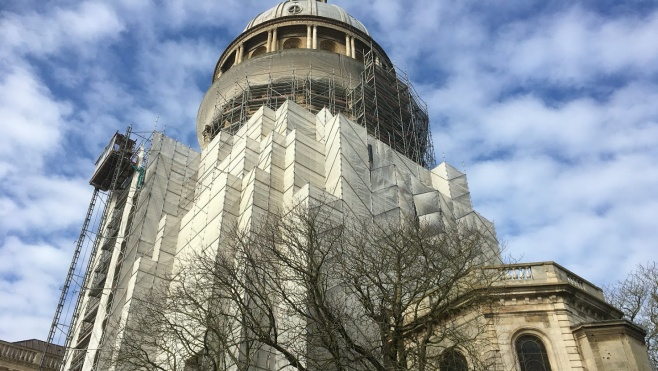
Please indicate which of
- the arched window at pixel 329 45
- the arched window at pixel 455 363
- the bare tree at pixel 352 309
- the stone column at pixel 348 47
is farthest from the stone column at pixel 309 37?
the arched window at pixel 455 363

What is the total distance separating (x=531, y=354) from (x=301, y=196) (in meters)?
10.6

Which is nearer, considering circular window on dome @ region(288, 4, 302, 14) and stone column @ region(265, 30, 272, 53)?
stone column @ region(265, 30, 272, 53)

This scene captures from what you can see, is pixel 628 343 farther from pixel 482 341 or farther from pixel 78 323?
pixel 78 323

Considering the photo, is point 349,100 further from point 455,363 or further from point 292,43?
point 455,363

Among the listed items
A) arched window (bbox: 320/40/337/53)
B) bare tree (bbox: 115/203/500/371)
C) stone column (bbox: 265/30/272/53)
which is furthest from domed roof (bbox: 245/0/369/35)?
bare tree (bbox: 115/203/500/371)

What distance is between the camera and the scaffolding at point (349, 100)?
3659cm

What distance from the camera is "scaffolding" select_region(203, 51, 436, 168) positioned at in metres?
36.6

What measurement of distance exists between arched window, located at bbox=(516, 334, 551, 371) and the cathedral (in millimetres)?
29

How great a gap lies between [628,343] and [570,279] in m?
2.63

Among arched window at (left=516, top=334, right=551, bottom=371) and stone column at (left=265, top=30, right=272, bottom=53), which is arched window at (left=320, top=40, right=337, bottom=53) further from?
arched window at (left=516, top=334, right=551, bottom=371)

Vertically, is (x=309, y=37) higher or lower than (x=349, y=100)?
higher

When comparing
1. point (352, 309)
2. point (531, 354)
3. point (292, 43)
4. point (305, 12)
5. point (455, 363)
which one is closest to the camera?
point (455, 363)

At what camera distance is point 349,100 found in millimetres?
37406

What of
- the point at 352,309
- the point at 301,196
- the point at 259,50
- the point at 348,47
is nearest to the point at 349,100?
the point at 348,47
